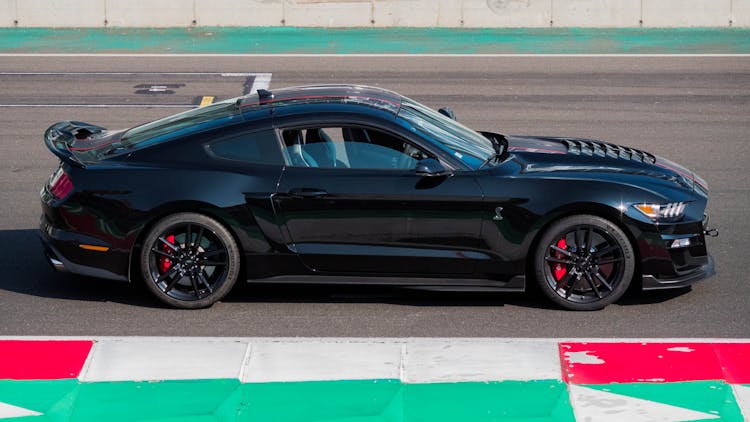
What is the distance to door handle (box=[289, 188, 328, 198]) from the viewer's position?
8055 millimetres

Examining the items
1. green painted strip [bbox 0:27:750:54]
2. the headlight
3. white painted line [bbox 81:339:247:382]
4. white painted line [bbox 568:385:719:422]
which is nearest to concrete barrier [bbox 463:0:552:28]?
green painted strip [bbox 0:27:750:54]

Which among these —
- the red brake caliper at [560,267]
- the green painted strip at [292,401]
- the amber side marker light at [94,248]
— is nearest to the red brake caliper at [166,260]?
the amber side marker light at [94,248]

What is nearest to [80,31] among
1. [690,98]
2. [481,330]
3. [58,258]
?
[690,98]

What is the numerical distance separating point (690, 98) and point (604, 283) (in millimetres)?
9115

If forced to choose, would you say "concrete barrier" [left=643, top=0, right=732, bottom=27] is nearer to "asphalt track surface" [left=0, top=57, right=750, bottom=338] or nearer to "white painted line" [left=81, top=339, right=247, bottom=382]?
"asphalt track surface" [left=0, top=57, right=750, bottom=338]

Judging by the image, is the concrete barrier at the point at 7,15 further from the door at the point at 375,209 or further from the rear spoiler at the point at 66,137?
the door at the point at 375,209

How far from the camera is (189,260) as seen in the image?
816cm

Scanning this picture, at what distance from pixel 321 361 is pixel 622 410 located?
186 centimetres

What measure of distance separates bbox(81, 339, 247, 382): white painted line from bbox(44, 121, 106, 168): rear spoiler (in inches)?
57.2

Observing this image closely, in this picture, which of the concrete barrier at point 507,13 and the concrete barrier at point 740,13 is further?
the concrete barrier at point 507,13

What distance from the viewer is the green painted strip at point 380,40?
20.7m

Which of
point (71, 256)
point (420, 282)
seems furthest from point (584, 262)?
point (71, 256)

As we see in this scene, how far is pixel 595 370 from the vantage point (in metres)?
7.21

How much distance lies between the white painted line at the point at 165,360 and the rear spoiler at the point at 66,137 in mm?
1453
